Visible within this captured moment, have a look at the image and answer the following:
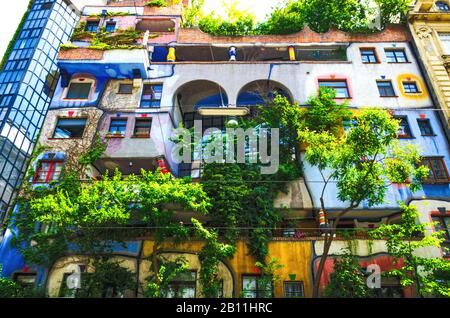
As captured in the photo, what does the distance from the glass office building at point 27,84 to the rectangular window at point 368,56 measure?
80.7 feet

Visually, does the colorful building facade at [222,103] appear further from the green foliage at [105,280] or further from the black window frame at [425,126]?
the green foliage at [105,280]

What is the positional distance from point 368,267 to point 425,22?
16.6 metres

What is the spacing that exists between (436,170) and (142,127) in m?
15.1

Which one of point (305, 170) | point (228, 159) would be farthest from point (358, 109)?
point (228, 159)

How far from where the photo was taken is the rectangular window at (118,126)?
1975 cm

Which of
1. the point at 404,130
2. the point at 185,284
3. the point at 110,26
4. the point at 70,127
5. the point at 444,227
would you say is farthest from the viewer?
the point at 110,26

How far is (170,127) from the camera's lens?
66.7ft

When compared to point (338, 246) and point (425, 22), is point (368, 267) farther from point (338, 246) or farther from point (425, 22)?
point (425, 22)

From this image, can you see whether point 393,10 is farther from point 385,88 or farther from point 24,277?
point 24,277

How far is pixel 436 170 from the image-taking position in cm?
1833

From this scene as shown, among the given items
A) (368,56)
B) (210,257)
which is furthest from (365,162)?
(368,56)

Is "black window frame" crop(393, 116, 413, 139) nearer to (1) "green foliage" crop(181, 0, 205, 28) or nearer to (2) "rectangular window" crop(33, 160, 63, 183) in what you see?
(1) "green foliage" crop(181, 0, 205, 28)

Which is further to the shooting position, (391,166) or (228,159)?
(228,159)

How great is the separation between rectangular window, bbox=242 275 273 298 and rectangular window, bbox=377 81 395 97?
12618mm
